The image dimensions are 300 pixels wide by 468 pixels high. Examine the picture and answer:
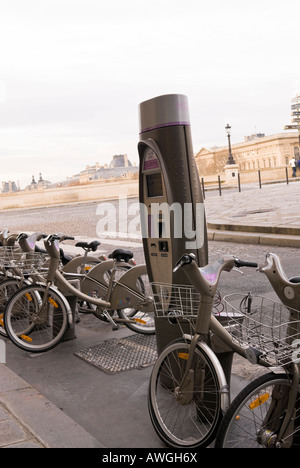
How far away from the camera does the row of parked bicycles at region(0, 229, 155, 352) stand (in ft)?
16.1

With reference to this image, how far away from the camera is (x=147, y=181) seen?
147 inches

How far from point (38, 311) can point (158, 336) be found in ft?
5.35

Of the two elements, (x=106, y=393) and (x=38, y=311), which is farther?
(x=38, y=311)

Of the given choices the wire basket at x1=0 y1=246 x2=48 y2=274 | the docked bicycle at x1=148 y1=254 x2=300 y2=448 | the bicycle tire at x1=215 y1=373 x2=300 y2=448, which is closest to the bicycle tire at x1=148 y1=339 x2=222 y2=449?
the docked bicycle at x1=148 y1=254 x2=300 y2=448

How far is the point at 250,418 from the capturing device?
2678mm

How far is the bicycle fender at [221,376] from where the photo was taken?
8.71 feet

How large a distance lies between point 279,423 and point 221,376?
1.10 ft

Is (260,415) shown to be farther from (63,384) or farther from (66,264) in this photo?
(66,264)

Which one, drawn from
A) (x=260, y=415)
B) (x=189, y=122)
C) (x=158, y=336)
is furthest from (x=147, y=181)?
(x=260, y=415)

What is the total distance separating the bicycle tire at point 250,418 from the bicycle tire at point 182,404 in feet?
0.56

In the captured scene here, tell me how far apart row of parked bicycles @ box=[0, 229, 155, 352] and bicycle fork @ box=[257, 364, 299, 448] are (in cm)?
239

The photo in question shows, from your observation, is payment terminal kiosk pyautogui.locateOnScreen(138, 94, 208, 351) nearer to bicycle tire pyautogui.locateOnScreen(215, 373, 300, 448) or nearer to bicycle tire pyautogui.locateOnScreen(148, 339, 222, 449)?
bicycle tire pyautogui.locateOnScreen(148, 339, 222, 449)

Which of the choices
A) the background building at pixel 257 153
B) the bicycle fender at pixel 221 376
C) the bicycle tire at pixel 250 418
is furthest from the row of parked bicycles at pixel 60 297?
the background building at pixel 257 153

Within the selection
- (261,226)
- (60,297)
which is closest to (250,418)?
(60,297)
